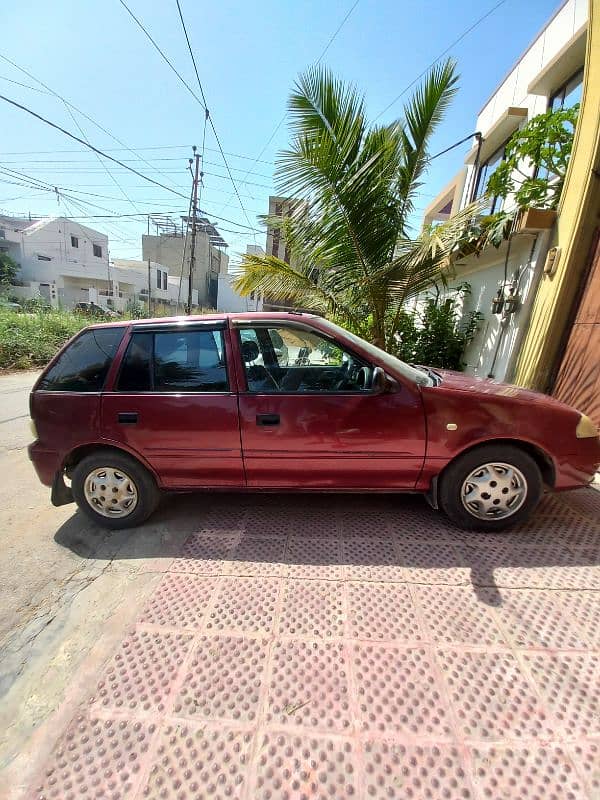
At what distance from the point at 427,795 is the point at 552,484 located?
2141 mm

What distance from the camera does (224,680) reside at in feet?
5.31

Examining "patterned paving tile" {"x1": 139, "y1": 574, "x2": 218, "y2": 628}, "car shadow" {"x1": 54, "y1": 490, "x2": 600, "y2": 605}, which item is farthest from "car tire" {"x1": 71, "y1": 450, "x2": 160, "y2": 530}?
"patterned paving tile" {"x1": 139, "y1": 574, "x2": 218, "y2": 628}

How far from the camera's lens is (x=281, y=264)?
18.4ft

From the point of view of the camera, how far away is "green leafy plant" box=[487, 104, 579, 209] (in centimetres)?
468

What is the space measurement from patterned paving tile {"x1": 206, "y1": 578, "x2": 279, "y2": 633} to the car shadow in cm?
11

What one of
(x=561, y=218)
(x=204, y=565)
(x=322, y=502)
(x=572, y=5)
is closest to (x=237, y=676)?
(x=204, y=565)

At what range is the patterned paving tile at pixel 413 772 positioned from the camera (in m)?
1.21

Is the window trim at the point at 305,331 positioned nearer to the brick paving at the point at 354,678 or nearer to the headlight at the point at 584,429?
the brick paving at the point at 354,678

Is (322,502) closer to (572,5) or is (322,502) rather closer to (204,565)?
(204,565)

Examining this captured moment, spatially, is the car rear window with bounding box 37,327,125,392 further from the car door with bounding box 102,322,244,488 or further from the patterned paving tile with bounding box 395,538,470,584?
the patterned paving tile with bounding box 395,538,470,584

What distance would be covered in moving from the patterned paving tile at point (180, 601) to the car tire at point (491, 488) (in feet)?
5.88

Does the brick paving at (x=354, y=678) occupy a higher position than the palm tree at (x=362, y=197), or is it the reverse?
the palm tree at (x=362, y=197)

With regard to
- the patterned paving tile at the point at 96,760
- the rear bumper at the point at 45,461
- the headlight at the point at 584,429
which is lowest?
the patterned paving tile at the point at 96,760

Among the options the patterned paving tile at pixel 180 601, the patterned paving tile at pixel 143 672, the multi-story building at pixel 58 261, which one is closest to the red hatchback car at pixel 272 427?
the patterned paving tile at pixel 180 601
